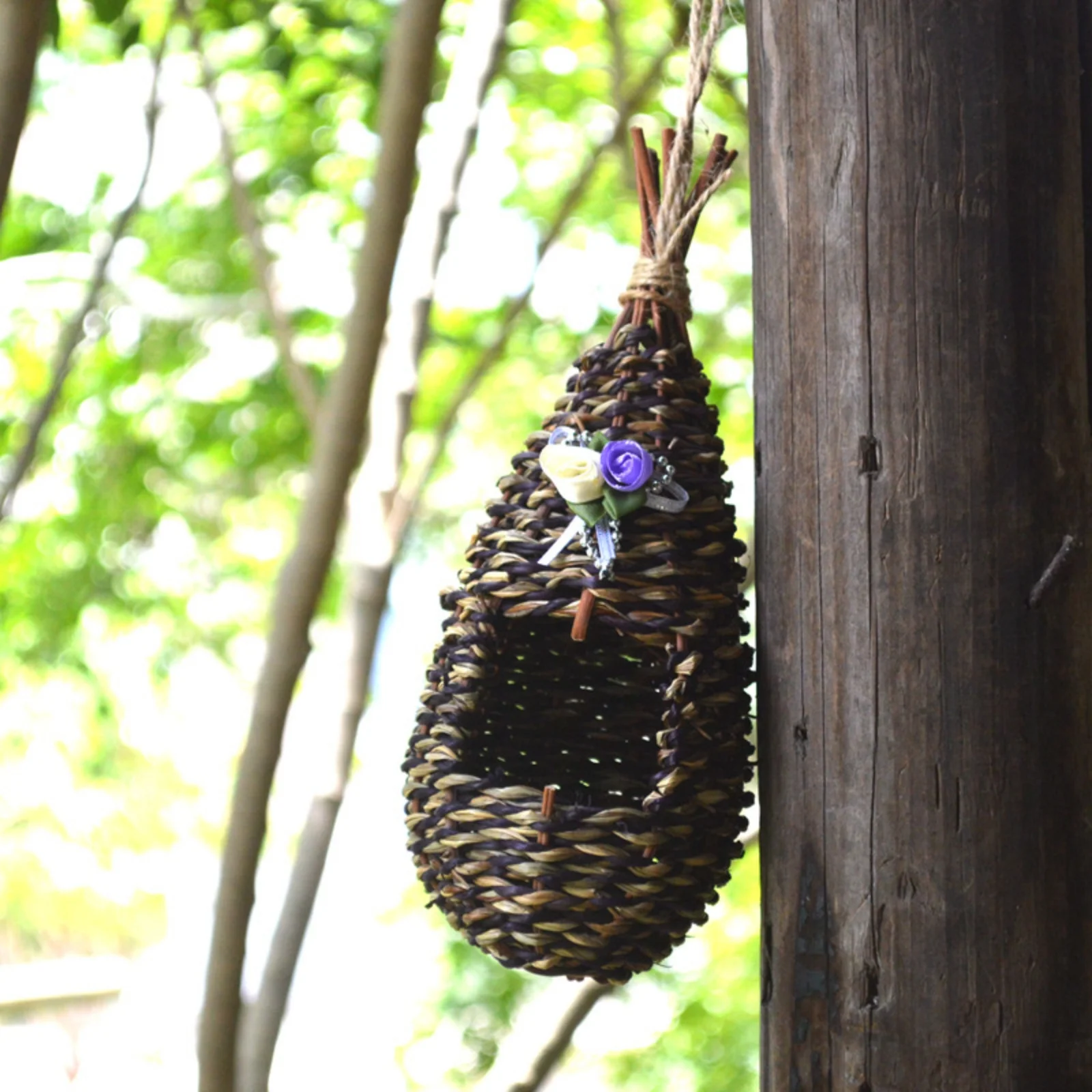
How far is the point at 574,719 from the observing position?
1.11 m

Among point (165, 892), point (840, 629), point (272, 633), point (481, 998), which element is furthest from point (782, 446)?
point (165, 892)

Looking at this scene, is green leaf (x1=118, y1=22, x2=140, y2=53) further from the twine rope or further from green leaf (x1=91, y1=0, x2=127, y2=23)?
the twine rope

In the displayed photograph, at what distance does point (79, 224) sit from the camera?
3127 millimetres

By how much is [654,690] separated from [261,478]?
11.3ft

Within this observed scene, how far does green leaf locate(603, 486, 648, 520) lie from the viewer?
899mm

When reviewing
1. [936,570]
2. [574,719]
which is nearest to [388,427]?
[574,719]

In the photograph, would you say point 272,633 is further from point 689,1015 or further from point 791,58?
point 689,1015

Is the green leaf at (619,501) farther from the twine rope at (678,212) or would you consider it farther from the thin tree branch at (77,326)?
the thin tree branch at (77,326)

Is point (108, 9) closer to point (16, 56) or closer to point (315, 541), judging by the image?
point (16, 56)

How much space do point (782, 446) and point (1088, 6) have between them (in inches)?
15.4

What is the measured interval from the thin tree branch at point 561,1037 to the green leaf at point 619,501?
888 millimetres

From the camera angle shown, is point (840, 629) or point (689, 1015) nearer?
point (840, 629)

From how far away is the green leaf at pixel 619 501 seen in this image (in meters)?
0.90

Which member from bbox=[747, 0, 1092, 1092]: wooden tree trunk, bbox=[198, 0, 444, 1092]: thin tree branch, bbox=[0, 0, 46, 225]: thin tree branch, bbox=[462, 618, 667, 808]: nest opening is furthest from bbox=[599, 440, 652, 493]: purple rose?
bbox=[0, 0, 46, 225]: thin tree branch
